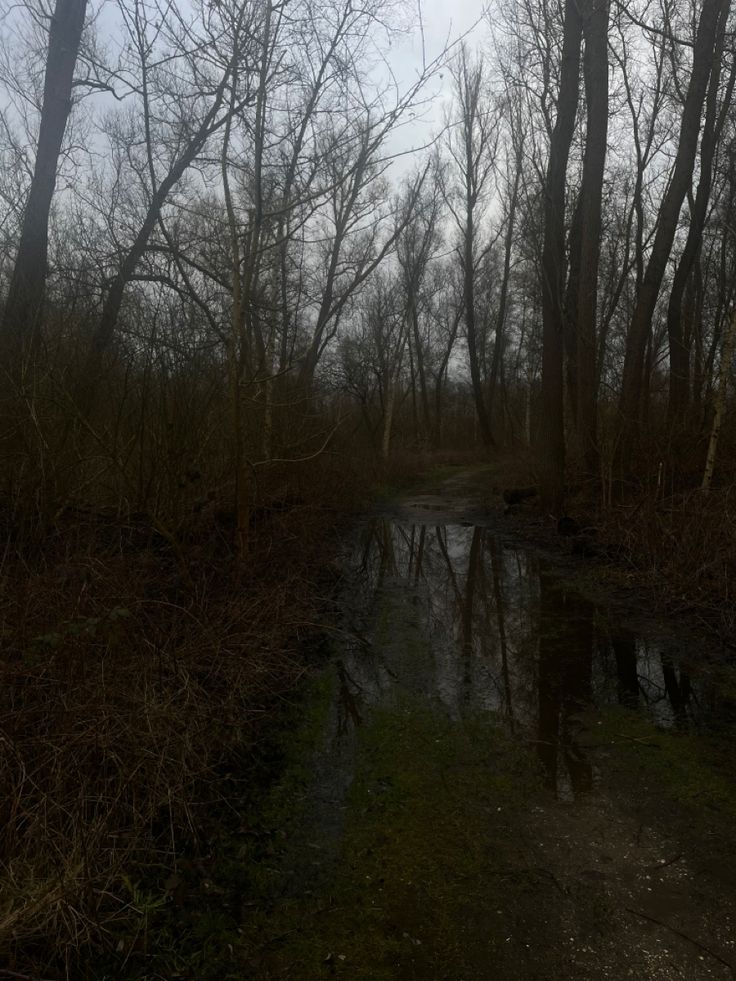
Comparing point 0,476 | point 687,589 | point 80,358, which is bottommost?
point 687,589

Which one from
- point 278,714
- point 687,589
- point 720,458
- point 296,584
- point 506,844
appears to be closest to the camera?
point 506,844

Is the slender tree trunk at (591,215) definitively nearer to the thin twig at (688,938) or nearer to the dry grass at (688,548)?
the dry grass at (688,548)

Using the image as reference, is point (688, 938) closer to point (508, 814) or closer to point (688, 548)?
point (508, 814)

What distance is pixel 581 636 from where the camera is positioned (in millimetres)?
6578

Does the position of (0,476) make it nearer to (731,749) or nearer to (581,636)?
(581,636)

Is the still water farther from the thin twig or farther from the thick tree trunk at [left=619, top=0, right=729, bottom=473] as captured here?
the thick tree trunk at [left=619, top=0, right=729, bottom=473]

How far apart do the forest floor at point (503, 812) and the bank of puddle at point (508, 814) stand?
0.03 feet

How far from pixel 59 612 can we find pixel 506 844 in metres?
3.20

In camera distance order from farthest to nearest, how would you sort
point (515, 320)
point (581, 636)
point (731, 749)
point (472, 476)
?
point (515, 320) → point (472, 476) → point (581, 636) → point (731, 749)

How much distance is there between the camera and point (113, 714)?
3506mm

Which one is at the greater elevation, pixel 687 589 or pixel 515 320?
pixel 515 320

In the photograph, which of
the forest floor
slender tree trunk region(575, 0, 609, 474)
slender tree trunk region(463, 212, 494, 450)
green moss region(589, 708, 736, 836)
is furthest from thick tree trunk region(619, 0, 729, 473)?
slender tree trunk region(463, 212, 494, 450)

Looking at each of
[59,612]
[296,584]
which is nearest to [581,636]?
[296,584]

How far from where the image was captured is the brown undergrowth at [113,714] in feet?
8.69
